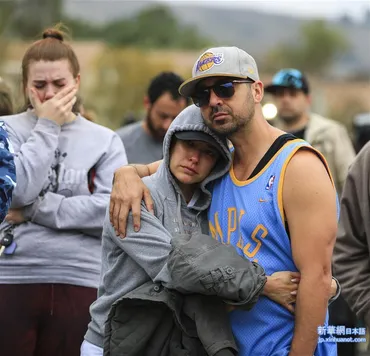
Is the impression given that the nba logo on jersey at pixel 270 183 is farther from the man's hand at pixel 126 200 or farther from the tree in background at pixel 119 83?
the tree in background at pixel 119 83

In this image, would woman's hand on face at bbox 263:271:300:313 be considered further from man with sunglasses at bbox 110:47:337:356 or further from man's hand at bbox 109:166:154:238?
man's hand at bbox 109:166:154:238

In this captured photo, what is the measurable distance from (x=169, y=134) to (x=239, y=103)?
40cm

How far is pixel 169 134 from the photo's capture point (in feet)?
13.0

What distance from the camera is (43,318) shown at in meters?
4.75

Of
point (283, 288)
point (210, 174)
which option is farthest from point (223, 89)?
point (283, 288)

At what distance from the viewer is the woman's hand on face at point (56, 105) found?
15.5 feet

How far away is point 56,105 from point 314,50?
121 metres

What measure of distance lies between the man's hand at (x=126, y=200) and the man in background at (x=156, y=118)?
3075 millimetres

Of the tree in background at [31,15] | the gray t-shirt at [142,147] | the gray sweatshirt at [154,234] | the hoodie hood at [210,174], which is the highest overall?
the tree in background at [31,15]

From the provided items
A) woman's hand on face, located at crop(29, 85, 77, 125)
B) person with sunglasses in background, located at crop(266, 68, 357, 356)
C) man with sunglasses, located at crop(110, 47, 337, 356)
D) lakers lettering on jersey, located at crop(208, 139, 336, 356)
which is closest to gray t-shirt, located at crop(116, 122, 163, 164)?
person with sunglasses in background, located at crop(266, 68, 357, 356)

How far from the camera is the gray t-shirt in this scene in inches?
283

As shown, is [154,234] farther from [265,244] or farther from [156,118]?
[156,118]

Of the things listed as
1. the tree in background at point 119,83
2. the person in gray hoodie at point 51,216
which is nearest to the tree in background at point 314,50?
the tree in background at point 119,83

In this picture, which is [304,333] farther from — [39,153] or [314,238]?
[39,153]
